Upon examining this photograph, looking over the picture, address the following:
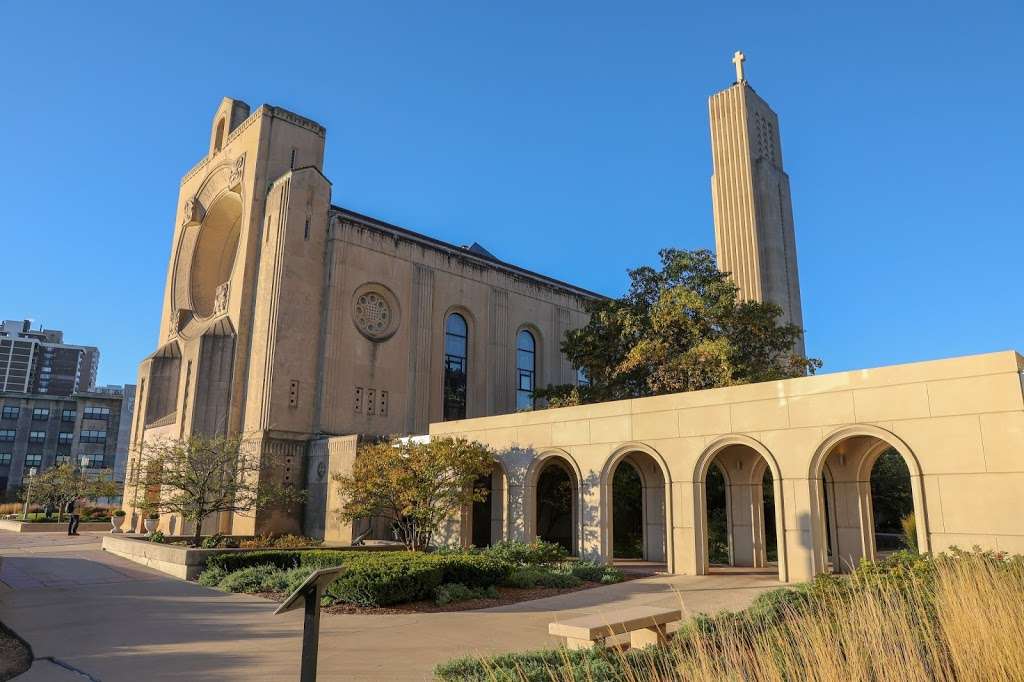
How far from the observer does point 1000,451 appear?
1292 centimetres

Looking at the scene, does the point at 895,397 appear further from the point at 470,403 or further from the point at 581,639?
the point at 470,403

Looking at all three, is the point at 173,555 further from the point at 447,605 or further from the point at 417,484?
the point at 447,605

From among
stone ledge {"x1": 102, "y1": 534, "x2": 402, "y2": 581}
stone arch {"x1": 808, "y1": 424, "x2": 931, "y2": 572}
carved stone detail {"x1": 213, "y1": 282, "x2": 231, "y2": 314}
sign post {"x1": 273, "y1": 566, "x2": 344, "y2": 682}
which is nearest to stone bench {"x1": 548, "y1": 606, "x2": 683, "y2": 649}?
sign post {"x1": 273, "y1": 566, "x2": 344, "y2": 682}

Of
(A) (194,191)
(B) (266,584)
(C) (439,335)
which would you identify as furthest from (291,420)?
(A) (194,191)

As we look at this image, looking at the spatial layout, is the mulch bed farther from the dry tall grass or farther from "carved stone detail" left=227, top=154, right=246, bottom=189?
"carved stone detail" left=227, top=154, right=246, bottom=189

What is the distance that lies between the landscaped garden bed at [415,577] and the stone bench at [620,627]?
16.4ft

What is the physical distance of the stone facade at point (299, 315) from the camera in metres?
30.5

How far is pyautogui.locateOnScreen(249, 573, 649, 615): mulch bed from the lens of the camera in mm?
12031

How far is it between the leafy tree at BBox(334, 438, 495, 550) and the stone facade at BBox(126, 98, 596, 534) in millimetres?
8844

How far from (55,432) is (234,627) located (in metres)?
86.9

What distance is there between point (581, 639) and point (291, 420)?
80.5ft

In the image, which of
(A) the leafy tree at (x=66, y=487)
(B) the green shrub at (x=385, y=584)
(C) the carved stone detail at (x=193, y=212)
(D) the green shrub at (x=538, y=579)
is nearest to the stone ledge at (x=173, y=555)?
(B) the green shrub at (x=385, y=584)

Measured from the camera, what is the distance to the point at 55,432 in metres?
80.9

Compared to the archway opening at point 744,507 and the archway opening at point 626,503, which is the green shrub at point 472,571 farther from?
the archway opening at point 626,503
